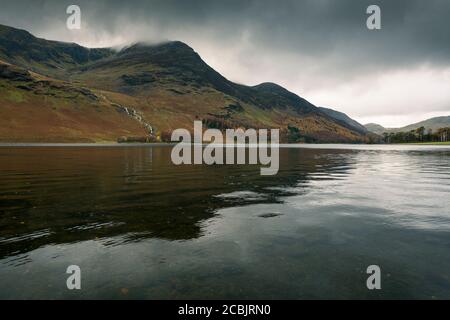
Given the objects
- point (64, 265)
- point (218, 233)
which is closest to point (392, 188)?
point (218, 233)

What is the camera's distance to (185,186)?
33.3 meters

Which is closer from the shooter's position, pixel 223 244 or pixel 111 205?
pixel 223 244

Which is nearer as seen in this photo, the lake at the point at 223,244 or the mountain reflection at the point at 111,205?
the lake at the point at 223,244

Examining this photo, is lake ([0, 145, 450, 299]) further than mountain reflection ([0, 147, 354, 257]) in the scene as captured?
No

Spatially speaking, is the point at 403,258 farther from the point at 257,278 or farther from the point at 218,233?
the point at 218,233

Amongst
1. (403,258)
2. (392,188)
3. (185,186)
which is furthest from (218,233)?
(392,188)

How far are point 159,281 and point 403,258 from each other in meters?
10.0

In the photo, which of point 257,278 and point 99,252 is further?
point 99,252

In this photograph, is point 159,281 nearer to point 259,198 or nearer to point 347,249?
point 347,249

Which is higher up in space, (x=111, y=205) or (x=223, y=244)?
(x=111, y=205)
